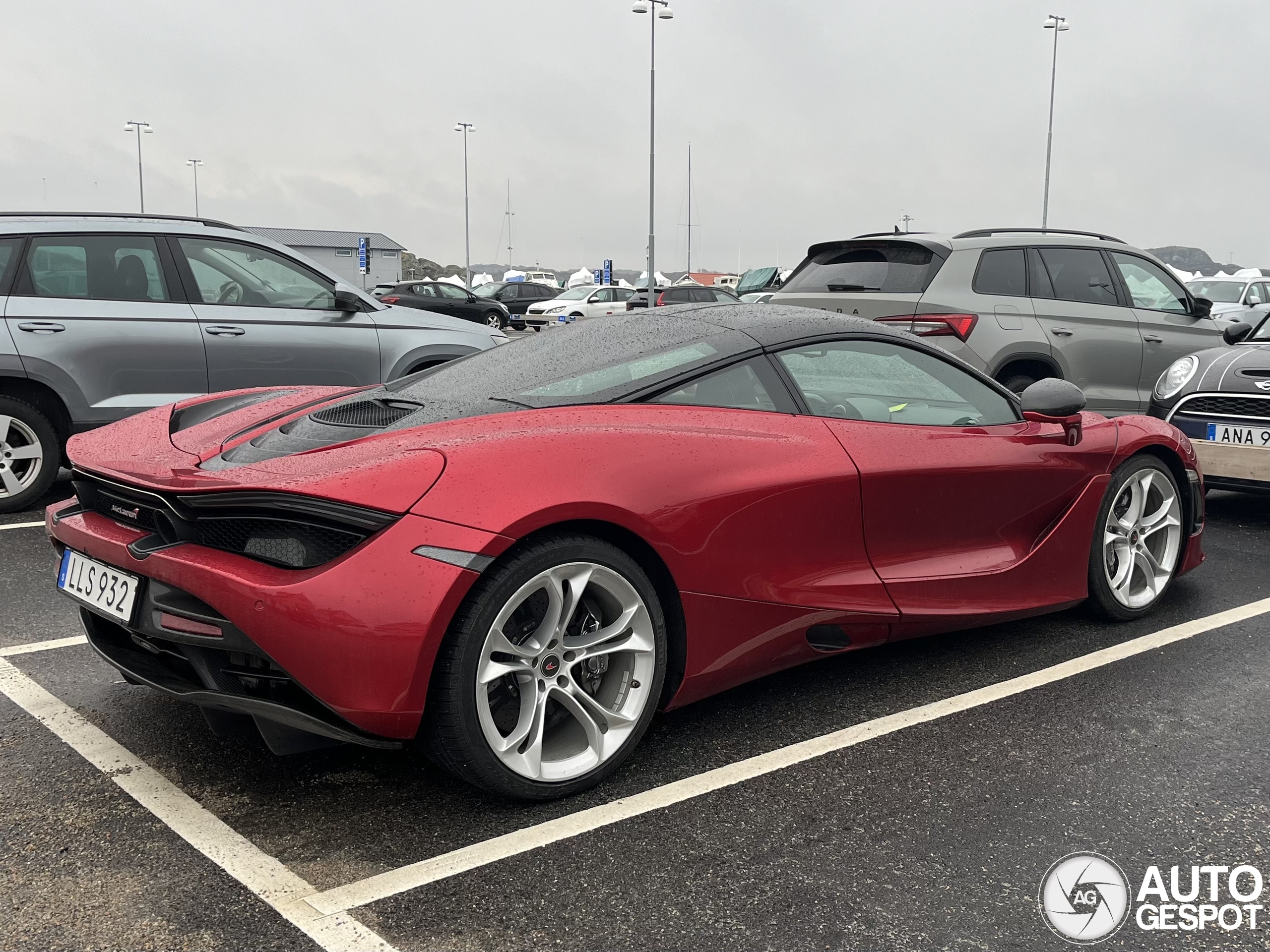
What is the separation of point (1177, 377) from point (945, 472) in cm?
385

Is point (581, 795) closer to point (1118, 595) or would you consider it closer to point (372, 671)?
point (372, 671)

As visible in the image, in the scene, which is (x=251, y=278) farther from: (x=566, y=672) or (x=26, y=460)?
(x=566, y=672)

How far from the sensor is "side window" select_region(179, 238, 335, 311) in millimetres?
6766

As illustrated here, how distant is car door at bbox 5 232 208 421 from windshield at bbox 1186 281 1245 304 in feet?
65.6

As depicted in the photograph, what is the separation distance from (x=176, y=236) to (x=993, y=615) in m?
5.25

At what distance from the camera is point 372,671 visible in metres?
2.45

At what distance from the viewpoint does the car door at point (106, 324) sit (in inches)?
244

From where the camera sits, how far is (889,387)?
3727mm

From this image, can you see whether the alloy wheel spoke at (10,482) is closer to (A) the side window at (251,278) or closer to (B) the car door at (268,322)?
(B) the car door at (268,322)

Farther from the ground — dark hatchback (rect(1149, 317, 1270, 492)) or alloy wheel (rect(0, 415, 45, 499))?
dark hatchback (rect(1149, 317, 1270, 492))

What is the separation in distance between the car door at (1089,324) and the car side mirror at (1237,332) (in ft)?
2.21

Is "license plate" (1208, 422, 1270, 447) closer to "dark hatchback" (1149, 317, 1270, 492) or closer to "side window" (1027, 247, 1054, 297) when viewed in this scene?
"dark hatchback" (1149, 317, 1270, 492)

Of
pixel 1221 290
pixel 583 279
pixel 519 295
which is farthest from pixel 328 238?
pixel 1221 290

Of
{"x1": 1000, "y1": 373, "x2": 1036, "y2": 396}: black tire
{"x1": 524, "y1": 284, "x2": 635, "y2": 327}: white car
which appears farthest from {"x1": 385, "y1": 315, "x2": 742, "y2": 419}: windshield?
{"x1": 524, "y1": 284, "x2": 635, "y2": 327}: white car
